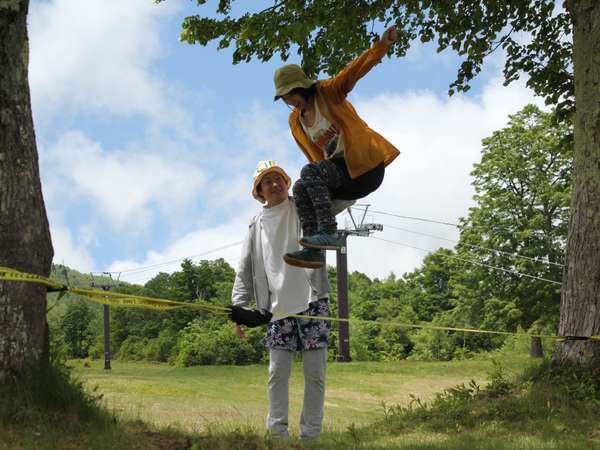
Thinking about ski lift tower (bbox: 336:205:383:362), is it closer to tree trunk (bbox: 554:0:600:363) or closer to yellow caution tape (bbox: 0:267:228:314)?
tree trunk (bbox: 554:0:600:363)

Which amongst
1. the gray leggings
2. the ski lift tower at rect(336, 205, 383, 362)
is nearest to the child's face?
the gray leggings

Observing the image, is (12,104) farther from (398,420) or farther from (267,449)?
(398,420)

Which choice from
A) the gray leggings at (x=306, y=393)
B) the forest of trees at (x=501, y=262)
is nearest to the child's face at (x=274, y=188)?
the gray leggings at (x=306, y=393)

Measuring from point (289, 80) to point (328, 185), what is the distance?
0.84m

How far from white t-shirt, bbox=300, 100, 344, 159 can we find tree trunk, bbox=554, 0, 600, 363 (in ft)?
13.4

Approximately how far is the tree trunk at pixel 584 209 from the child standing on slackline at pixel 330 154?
12.3 ft

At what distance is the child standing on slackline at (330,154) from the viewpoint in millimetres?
4879

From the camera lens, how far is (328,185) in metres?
4.98

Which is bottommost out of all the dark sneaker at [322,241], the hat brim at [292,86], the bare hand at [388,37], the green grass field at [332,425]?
the green grass field at [332,425]

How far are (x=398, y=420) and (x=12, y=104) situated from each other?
5.42m

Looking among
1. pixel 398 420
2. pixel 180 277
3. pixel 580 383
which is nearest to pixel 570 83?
pixel 580 383

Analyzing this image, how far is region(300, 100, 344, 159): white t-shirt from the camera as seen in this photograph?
503 centimetres

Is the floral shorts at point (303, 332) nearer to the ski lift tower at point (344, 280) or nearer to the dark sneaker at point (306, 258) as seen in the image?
the dark sneaker at point (306, 258)

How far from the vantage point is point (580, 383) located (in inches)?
283
